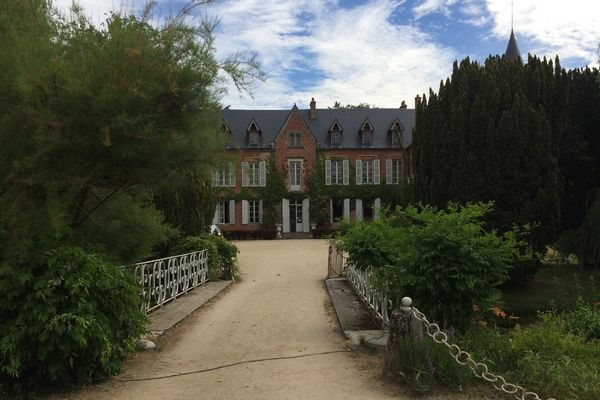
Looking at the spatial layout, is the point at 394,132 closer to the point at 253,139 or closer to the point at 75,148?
the point at 253,139

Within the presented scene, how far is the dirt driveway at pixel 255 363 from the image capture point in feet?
16.4

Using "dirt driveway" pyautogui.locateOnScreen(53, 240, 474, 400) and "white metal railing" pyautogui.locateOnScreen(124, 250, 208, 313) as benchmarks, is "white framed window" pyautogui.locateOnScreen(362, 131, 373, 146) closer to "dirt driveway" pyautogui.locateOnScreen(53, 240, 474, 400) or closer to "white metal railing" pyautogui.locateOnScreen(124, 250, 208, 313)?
"white metal railing" pyautogui.locateOnScreen(124, 250, 208, 313)

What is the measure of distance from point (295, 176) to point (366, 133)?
6.77 m

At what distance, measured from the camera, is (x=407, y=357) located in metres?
5.01

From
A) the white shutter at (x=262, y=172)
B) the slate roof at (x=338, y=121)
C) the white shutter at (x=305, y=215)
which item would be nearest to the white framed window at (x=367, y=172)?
the slate roof at (x=338, y=121)

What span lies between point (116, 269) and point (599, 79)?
13.8 meters

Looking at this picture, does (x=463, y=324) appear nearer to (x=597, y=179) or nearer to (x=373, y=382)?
(x=373, y=382)

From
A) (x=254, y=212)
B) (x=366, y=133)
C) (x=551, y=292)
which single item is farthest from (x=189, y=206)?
(x=366, y=133)

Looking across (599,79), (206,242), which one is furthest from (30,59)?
(599,79)

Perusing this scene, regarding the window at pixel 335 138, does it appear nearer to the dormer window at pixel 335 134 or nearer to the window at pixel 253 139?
the dormer window at pixel 335 134

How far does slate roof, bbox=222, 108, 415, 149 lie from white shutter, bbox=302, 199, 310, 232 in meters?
4.80

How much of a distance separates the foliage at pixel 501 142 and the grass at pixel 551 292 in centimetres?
127

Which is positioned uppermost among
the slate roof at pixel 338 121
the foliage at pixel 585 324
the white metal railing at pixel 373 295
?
the slate roof at pixel 338 121

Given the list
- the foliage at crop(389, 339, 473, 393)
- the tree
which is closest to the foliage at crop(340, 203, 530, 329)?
the foliage at crop(389, 339, 473, 393)
